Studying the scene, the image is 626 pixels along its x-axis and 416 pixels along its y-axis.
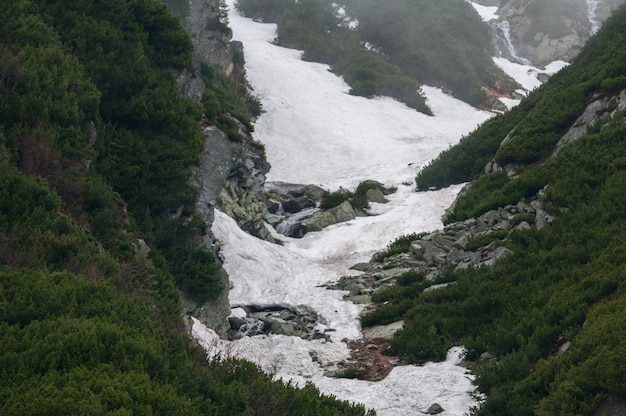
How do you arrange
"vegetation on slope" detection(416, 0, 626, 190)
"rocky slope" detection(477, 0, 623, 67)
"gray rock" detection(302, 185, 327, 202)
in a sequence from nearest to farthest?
"vegetation on slope" detection(416, 0, 626, 190) → "gray rock" detection(302, 185, 327, 202) → "rocky slope" detection(477, 0, 623, 67)

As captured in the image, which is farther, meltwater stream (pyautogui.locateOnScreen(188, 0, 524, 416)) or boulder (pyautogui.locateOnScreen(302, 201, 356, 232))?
boulder (pyautogui.locateOnScreen(302, 201, 356, 232))

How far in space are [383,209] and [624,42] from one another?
10155 mm

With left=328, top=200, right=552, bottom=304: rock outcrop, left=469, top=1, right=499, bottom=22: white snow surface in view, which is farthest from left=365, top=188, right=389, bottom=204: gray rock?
left=469, top=1, right=499, bottom=22: white snow surface

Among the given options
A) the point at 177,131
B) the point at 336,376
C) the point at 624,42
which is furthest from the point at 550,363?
the point at 624,42

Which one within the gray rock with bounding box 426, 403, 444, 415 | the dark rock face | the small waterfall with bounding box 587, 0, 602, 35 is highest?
the small waterfall with bounding box 587, 0, 602, 35

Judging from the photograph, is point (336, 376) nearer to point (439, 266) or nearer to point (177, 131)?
point (439, 266)

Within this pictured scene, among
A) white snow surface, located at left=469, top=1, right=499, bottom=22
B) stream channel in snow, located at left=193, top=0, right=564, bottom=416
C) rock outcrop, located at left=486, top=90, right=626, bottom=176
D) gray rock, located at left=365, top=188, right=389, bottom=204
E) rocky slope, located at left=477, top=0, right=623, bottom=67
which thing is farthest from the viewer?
white snow surface, located at left=469, top=1, right=499, bottom=22

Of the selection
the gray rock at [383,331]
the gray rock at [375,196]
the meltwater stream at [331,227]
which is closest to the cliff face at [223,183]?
the meltwater stream at [331,227]

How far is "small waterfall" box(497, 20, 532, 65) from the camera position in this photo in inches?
2586

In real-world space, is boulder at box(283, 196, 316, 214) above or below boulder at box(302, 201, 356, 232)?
below

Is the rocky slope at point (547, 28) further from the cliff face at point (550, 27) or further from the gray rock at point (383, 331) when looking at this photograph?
the gray rock at point (383, 331)

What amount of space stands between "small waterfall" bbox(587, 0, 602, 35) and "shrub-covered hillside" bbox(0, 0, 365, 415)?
60251 millimetres

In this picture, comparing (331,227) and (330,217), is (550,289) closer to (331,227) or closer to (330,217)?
(331,227)

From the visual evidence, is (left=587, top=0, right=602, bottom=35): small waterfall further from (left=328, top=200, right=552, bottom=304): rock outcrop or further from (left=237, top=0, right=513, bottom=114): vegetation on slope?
(left=328, top=200, right=552, bottom=304): rock outcrop
